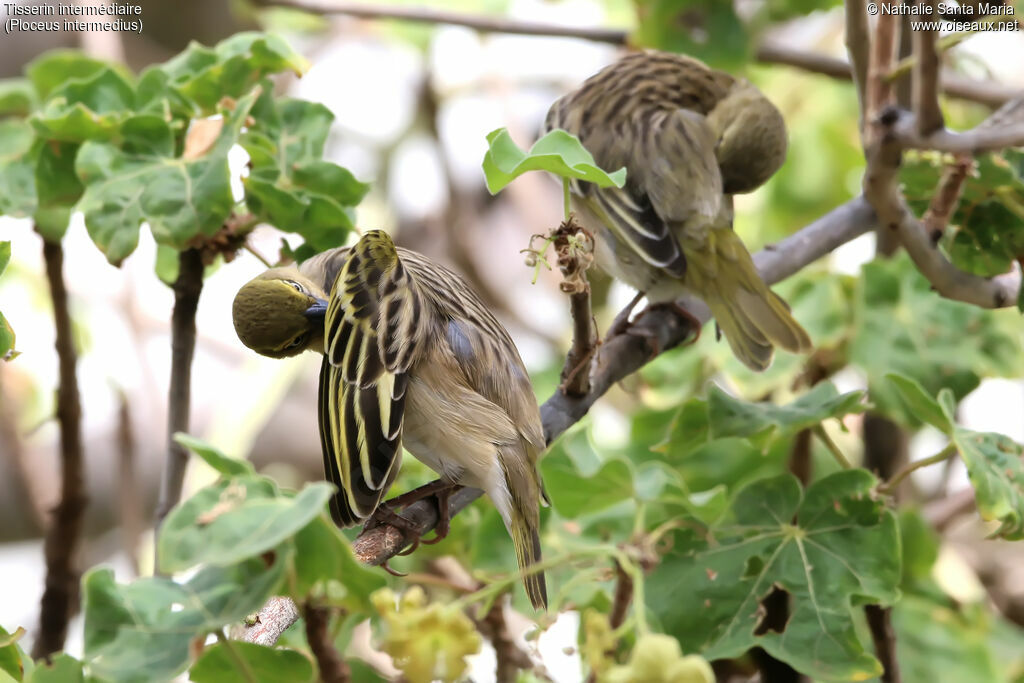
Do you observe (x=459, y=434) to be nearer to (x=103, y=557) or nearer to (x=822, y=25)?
(x=103, y=557)

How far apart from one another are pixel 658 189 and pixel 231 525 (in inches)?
61.4

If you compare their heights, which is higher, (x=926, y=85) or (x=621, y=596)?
(x=926, y=85)

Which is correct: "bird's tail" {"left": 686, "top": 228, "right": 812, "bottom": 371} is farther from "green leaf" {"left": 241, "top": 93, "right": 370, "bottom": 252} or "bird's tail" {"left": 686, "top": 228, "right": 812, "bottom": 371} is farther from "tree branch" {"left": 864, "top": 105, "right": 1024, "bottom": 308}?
"green leaf" {"left": 241, "top": 93, "right": 370, "bottom": 252}

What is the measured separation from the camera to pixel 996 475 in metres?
1.30

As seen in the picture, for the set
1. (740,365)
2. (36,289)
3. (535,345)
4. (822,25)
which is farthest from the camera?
(822,25)

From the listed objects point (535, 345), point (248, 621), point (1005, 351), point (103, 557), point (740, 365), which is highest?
point (248, 621)

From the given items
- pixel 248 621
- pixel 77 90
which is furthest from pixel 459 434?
pixel 77 90

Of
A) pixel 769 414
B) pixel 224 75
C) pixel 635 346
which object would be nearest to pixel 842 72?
pixel 635 346

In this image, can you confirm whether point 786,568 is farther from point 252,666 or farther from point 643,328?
point 252,666

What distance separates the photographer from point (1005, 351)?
201cm

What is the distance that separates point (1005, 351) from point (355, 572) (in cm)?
161

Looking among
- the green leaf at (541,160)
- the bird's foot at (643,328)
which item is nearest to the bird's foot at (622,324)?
the bird's foot at (643,328)

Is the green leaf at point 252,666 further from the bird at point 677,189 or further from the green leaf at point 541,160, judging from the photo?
the bird at point 677,189

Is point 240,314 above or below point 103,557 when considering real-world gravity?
above
